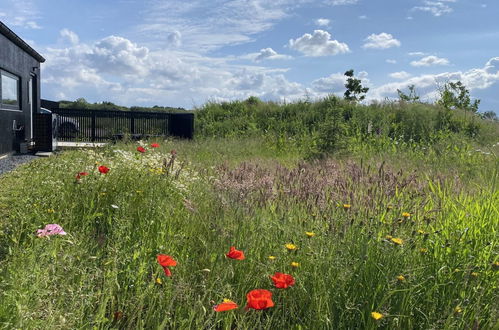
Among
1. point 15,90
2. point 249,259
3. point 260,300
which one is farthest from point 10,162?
point 260,300

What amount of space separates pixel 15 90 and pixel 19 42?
4.44 feet

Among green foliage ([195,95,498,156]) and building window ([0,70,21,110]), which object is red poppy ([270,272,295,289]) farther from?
green foliage ([195,95,498,156])

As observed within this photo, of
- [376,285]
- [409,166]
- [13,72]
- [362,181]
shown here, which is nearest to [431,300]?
[376,285]

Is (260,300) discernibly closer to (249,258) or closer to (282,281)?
(282,281)

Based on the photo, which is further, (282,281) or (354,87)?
(354,87)

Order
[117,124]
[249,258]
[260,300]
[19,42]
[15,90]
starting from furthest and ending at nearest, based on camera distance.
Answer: [117,124], [15,90], [19,42], [249,258], [260,300]

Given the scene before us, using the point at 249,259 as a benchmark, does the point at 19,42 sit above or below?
above

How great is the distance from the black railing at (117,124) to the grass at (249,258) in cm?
1233

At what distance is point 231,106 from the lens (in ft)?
66.5

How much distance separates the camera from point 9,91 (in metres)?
12.4

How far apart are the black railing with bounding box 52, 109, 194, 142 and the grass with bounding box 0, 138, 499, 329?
12327mm

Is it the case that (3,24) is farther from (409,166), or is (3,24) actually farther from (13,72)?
(409,166)

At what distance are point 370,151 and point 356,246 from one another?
797cm

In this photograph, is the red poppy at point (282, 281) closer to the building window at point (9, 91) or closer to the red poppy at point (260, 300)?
the red poppy at point (260, 300)
